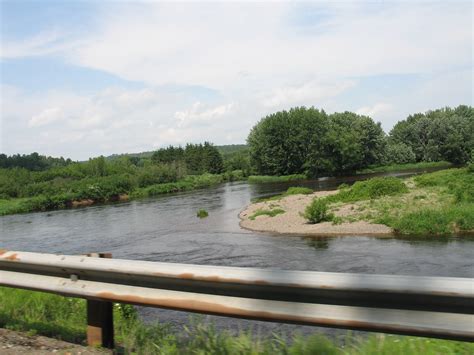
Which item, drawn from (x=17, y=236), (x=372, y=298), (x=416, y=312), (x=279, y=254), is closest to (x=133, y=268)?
(x=372, y=298)

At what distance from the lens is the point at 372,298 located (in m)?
2.77

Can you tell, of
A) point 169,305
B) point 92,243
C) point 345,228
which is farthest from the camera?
point 92,243

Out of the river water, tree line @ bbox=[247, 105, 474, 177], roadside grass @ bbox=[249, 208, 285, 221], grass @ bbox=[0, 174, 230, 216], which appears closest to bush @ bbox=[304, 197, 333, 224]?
the river water

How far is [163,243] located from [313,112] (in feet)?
199

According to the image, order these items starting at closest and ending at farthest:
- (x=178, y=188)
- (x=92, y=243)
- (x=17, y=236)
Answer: (x=92, y=243), (x=17, y=236), (x=178, y=188)

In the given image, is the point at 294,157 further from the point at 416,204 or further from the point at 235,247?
the point at 235,247

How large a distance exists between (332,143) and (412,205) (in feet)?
163

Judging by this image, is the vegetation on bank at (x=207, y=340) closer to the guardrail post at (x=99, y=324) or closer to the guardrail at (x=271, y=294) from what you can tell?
the guardrail post at (x=99, y=324)

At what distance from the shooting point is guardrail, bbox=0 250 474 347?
2.60m

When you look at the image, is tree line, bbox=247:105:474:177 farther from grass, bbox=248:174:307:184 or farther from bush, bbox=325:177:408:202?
bush, bbox=325:177:408:202

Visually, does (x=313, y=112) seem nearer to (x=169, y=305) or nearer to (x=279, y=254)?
(x=279, y=254)

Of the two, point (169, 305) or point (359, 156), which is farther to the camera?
point (359, 156)

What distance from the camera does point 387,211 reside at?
22641mm

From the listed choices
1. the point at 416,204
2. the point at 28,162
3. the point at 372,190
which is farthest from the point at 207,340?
the point at 28,162
